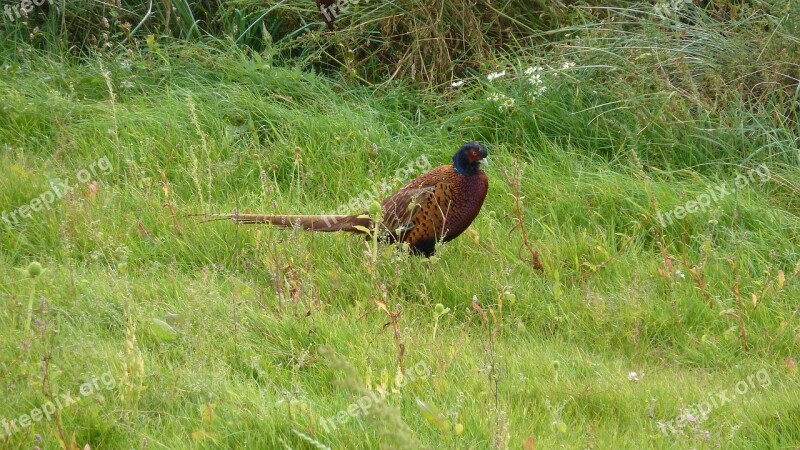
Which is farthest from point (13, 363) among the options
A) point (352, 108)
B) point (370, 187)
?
point (352, 108)

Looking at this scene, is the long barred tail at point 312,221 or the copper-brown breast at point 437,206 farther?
→ the long barred tail at point 312,221

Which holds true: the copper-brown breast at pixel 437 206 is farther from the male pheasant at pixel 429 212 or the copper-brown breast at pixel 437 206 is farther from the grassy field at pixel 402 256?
the grassy field at pixel 402 256

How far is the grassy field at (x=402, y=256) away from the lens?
3381 mm

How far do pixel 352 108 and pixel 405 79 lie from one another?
0.42m

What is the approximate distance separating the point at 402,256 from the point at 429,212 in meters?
0.47

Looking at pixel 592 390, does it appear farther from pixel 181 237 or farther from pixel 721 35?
pixel 721 35

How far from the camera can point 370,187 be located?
5.50m

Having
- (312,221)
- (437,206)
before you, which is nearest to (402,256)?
(437,206)

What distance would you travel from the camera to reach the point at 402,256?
172 inches

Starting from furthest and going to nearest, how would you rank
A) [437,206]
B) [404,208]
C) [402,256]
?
1. [404,208]
2. [437,206]
3. [402,256]

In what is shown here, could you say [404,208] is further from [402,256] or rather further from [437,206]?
[402,256]

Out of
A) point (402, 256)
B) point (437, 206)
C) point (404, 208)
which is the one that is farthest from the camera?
point (404, 208)

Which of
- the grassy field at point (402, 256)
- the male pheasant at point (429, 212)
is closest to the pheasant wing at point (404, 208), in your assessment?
the male pheasant at point (429, 212)

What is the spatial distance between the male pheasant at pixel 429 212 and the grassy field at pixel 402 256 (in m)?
0.09
